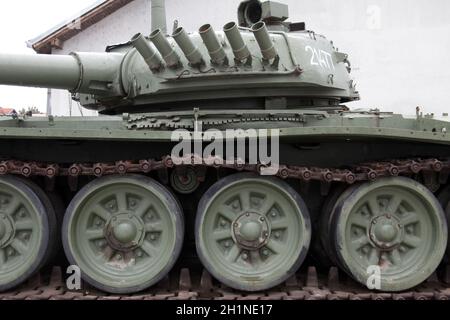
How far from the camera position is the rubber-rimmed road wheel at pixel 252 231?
251 inches

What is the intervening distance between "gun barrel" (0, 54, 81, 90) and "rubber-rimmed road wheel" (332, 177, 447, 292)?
3.86m

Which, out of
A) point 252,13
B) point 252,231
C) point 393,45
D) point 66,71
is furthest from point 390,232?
point 393,45

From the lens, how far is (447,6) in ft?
64.5

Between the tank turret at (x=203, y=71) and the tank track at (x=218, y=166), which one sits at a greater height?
the tank turret at (x=203, y=71)

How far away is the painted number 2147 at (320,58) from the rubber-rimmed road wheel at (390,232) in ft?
6.01

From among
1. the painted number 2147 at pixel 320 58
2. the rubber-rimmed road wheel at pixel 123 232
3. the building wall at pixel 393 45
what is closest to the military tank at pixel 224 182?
the rubber-rimmed road wheel at pixel 123 232

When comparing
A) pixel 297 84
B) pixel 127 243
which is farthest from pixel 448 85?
pixel 127 243

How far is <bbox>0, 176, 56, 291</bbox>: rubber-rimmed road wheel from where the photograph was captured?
250 inches

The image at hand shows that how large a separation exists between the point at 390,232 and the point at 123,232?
3.09 meters

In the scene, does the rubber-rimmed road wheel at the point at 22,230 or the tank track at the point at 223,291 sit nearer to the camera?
the tank track at the point at 223,291

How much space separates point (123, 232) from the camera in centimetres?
642

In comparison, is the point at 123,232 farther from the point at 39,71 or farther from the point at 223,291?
the point at 39,71

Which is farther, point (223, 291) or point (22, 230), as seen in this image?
point (22, 230)

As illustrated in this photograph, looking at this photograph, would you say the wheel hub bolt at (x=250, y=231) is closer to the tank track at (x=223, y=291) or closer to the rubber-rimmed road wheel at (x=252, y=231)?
the rubber-rimmed road wheel at (x=252, y=231)
